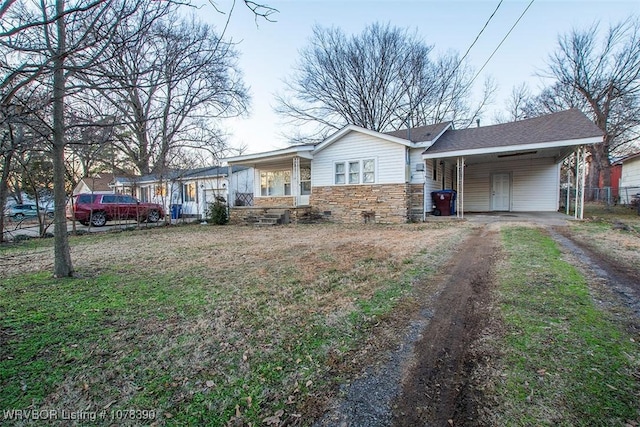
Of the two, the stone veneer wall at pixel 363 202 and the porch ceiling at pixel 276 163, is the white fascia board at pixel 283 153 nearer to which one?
the porch ceiling at pixel 276 163

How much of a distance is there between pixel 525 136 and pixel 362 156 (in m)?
5.79

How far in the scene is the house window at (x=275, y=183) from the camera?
15562 millimetres

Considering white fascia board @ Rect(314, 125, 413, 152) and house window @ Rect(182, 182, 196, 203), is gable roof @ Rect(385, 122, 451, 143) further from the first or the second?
house window @ Rect(182, 182, 196, 203)

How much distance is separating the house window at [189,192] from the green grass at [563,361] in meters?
20.0

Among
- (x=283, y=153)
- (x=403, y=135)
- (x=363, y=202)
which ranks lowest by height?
(x=363, y=202)

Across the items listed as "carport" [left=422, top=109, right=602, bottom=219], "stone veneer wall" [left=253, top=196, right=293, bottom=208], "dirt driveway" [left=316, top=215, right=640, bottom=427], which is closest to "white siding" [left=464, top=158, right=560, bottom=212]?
"carport" [left=422, top=109, right=602, bottom=219]

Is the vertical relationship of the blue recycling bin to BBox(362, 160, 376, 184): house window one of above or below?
below

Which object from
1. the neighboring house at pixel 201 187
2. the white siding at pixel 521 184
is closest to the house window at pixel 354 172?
the white siding at pixel 521 184

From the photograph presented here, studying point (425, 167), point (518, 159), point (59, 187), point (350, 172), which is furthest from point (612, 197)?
point (59, 187)

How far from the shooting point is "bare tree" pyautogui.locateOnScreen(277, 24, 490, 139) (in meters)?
21.7

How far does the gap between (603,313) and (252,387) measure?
3304 mm

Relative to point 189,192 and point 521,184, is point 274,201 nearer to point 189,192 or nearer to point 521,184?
point 189,192

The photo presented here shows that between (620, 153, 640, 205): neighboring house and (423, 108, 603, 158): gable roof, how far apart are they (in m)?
10.5

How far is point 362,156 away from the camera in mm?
12211
